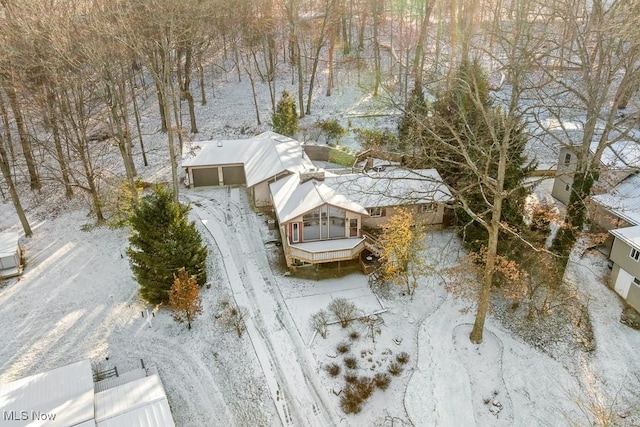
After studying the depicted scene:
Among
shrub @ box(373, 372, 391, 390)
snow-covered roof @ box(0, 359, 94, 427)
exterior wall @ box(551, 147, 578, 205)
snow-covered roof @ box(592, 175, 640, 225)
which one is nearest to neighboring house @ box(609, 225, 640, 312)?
snow-covered roof @ box(592, 175, 640, 225)

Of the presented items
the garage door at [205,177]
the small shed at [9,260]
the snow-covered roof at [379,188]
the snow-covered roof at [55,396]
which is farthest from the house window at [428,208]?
the small shed at [9,260]

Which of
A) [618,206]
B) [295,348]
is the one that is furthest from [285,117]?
[618,206]

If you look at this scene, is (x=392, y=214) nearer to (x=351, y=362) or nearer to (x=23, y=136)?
(x=351, y=362)

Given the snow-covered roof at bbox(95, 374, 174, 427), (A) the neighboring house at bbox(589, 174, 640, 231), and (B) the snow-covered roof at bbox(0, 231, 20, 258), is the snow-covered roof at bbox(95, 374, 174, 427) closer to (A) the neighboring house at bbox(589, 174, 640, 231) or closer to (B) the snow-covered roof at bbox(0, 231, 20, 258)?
(B) the snow-covered roof at bbox(0, 231, 20, 258)

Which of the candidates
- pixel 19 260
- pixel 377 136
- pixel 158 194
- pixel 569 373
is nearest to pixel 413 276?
pixel 569 373

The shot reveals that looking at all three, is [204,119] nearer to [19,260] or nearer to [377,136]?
[377,136]
